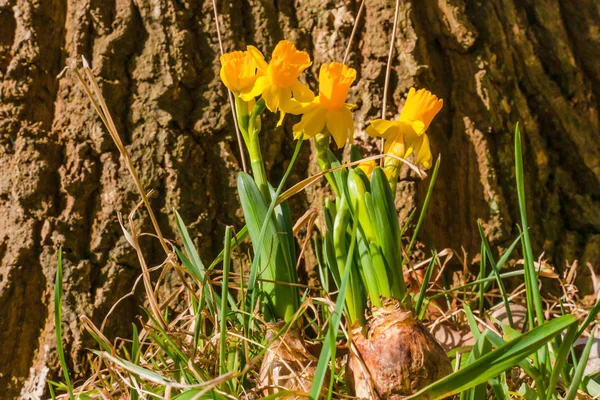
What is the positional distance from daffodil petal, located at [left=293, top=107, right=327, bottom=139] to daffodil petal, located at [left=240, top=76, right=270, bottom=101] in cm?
8

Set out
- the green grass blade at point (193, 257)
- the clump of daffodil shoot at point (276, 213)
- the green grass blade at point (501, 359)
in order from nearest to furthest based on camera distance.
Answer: the green grass blade at point (501, 359)
the clump of daffodil shoot at point (276, 213)
the green grass blade at point (193, 257)

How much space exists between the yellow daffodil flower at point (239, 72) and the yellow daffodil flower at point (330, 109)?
0.10 meters

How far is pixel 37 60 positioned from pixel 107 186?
0.38 m

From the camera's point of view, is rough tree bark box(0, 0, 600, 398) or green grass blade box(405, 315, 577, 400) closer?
green grass blade box(405, 315, 577, 400)

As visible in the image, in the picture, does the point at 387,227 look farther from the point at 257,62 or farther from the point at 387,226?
the point at 257,62

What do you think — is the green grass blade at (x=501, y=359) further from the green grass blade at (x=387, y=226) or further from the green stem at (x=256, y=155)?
the green stem at (x=256, y=155)

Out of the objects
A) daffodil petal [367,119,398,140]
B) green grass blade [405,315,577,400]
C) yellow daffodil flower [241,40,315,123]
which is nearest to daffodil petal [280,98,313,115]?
yellow daffodil flower [241,40,315,123]

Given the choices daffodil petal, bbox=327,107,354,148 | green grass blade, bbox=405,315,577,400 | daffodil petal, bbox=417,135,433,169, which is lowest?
green grass blade, bbox=405,315,577,400

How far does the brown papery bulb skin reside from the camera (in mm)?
815

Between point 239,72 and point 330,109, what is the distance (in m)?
0.16

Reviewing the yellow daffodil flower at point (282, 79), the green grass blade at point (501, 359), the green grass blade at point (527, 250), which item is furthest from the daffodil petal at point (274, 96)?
the green grass blade at point (501, 359)

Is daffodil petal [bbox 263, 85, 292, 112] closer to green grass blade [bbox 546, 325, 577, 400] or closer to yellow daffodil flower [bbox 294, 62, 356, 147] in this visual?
yellow daffodil flower [bbox 294, 62, 356, 147]

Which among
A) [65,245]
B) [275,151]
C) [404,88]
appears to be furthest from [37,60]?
[404,88]

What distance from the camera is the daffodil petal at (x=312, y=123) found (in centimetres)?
96
